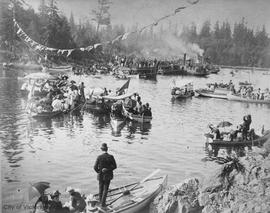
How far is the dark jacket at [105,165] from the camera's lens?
21.0 ft

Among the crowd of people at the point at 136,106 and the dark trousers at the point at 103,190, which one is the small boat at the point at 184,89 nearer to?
the crowd of people at the point at 136,106

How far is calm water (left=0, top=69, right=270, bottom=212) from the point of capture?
24.9ft

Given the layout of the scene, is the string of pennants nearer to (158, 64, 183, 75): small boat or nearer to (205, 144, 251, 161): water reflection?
(158, 64, 183, 75): small boat

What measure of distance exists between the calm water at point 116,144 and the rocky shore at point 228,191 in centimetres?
96

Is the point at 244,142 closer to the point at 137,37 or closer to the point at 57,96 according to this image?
the point at 137,37

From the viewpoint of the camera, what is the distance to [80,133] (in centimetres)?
851

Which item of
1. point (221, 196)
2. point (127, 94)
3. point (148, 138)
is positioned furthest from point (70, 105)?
point (221, 196)

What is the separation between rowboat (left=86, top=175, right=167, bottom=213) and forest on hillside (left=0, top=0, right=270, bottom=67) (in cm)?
268

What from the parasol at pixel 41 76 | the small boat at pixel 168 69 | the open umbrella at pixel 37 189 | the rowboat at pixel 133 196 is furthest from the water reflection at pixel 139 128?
the parasol at pixel 41 76

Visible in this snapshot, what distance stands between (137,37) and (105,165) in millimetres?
2677

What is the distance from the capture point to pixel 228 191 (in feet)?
20.4

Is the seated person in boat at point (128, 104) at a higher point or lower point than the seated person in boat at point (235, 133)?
higher

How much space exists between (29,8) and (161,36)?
2.53 m

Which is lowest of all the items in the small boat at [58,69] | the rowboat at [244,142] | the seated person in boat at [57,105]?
the rowboat at [244,142]
